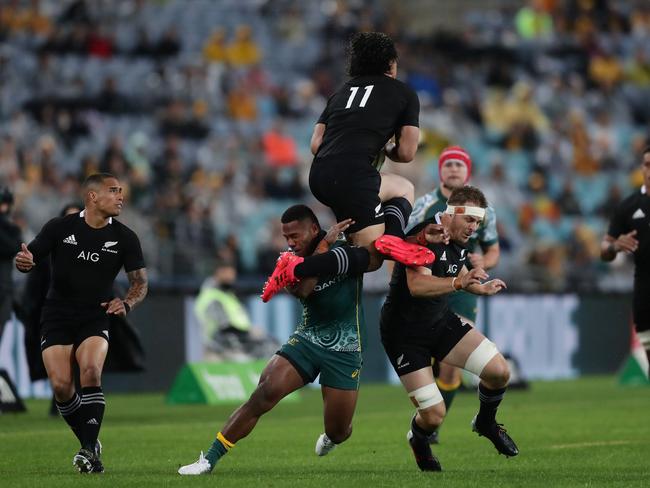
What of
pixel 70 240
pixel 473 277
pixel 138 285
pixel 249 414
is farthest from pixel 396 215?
pixel 70 240

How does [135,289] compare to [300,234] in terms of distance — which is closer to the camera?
[300,234]

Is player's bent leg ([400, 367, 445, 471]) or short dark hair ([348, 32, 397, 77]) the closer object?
short dark hair ([348, 32, 397, 77])

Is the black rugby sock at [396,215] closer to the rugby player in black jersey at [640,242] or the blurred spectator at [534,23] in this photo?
the rugby player in black jersey at [640,242]

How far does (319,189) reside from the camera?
399 inches

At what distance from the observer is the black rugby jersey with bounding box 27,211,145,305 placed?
36.0 ft

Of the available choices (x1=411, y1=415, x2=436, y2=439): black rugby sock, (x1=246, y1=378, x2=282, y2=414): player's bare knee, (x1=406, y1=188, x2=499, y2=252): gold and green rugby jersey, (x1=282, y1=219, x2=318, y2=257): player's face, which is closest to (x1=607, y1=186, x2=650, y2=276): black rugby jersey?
(x1=406, y1=188, x2=499, y2=252): gold and green rugby jersey

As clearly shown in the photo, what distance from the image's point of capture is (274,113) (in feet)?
96.6

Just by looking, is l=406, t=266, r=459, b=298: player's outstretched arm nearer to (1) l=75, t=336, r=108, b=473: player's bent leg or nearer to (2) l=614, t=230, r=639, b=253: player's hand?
(1) l=75, t=336, r=108, b=473: player's bent leg

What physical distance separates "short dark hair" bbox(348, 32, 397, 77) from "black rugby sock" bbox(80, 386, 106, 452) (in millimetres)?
3067

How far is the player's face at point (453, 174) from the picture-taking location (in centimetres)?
1309

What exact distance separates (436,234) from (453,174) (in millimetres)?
2925

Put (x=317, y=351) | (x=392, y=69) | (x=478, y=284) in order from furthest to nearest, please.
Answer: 1. (x=392, y=69)
2. (x=317, y=351)
3. (x=478, y=284)

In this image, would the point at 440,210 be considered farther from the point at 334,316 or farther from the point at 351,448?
the point at 334,316

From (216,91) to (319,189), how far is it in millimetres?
18752
